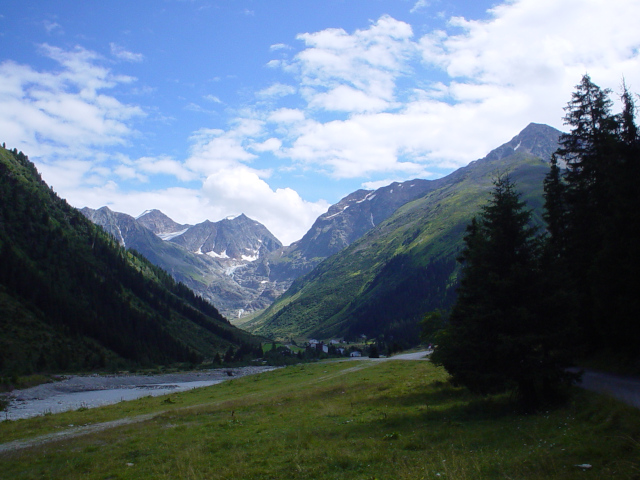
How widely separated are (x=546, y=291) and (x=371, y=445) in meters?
12.8

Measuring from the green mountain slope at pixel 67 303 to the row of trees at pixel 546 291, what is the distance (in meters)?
98.0

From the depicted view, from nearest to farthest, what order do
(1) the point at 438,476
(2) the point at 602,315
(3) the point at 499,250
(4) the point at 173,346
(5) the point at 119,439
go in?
(1) the point at 438,476, (3) the point at 499,250, (5) the point at 119,439, (2) the point at 602,315, (4) the point at 173,346

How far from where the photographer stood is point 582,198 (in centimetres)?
3766

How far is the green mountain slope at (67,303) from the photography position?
107 meters

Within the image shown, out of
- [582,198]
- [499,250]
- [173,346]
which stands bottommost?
[173,346]

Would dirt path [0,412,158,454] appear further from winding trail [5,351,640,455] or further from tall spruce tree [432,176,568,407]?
tall spruce tree [432,176,568,407]

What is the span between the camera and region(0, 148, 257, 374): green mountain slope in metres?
107

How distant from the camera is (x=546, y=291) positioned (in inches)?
866

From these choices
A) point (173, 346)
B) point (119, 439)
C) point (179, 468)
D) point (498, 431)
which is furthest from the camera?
point (173, 346)

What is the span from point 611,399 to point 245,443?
1791 centimetres

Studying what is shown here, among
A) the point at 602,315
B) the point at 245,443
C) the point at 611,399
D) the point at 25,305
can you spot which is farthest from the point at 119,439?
the point at 25,305

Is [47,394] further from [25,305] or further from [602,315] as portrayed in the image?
[602,315]

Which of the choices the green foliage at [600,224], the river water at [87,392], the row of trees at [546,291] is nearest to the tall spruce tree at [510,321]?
the row of trees at [546,291]

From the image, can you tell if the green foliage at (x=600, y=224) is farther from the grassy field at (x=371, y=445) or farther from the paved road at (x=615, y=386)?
the grassy field at (x=371, y=445)
